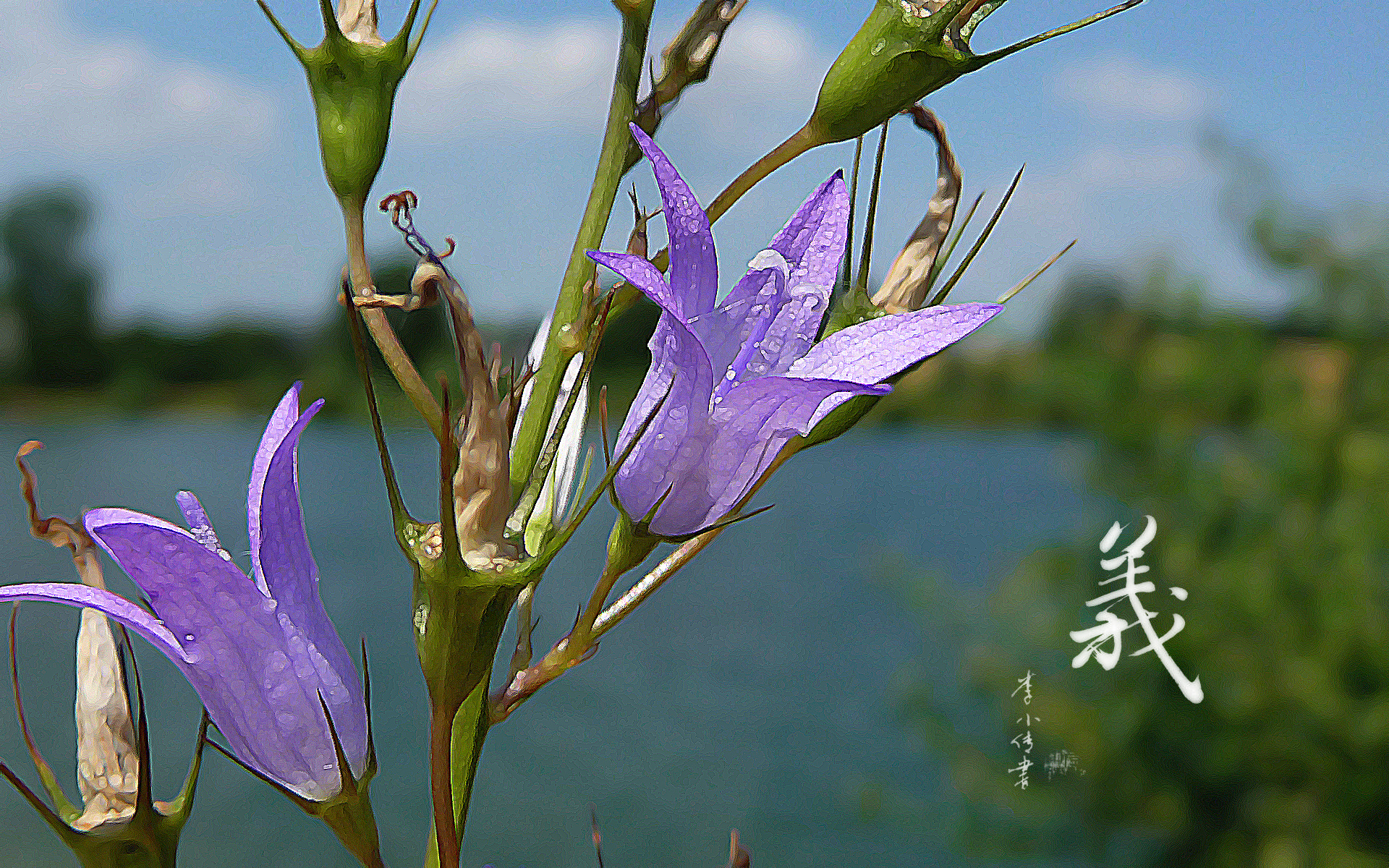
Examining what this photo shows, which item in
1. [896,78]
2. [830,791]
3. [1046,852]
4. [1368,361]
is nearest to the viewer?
[896,78]

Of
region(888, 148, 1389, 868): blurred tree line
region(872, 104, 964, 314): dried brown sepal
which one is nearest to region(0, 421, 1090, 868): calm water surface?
region(888, 148, 1389, 868): blurred tree line

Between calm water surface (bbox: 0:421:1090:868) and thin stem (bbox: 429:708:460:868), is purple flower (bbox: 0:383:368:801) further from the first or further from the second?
calm water surface (bbox: 0:421:1090:868)

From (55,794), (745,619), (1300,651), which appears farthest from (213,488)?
(55,794)

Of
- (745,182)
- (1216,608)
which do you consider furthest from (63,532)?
(1216,608)

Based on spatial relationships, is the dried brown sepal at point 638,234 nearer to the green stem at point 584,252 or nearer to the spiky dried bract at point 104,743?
the green stem at point 584,252

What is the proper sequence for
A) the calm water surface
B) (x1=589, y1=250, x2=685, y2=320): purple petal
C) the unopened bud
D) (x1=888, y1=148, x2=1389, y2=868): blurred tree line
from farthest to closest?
1. the calm water surface
2. (x1=888, y1=148, x2=1389, y2=868): blurred tree line
3. the unopened bud
4. (x1=589, y1=250, x2=685, y2=320): purple petal

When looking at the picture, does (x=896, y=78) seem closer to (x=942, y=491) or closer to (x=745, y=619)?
(x=745, y=619)

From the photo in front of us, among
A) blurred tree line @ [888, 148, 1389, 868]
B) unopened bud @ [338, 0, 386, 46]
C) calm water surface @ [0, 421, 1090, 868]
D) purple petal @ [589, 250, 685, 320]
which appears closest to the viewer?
purple petal @ [589, 250, 685, 320]

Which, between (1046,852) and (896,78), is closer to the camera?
(896,78)
